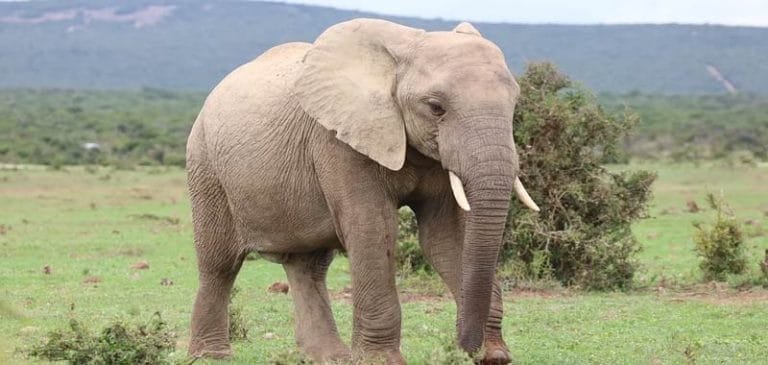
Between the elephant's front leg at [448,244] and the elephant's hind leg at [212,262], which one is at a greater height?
the elephant's front leg at [448,244]

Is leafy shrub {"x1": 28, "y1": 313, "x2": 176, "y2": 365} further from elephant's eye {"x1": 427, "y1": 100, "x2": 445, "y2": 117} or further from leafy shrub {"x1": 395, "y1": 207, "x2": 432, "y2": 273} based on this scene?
leafy shrub {"x1": 395, "y1": 207, "x2": 432, "y2": 273}

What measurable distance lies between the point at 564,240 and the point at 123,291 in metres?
4.56

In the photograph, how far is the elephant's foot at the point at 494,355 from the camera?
8.30 m

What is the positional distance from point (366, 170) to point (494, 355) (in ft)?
4.23

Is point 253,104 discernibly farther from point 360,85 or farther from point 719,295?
point 719,295

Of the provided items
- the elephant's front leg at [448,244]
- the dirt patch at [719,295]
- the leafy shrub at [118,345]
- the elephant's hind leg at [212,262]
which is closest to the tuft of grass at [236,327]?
the elephant's hind leg at [212,262]

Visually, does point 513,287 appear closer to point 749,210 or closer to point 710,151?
point 749,210

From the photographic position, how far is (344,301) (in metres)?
14.1

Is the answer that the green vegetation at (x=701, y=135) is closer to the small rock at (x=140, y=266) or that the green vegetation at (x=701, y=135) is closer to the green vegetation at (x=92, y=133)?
the green vegetation at (x=92, y=133)

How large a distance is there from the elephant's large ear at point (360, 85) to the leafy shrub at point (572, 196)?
5.93m

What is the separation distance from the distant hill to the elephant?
145 meters

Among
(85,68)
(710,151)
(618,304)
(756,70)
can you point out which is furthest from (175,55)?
(618,304)

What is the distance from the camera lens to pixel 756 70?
161m

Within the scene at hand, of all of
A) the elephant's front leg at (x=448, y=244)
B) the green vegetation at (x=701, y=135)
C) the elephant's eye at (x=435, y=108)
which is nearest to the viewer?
the elephant's eye at (x=435, y=108)
